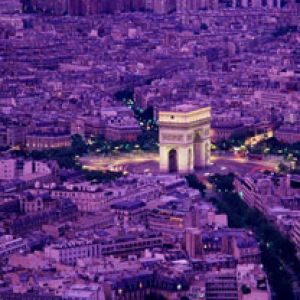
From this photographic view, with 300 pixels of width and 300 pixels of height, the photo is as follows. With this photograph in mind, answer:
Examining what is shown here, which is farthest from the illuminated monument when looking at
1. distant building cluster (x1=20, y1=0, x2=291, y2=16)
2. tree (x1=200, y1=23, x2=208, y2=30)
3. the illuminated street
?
distant building cluster (x1=20, y1=0, x2=291, y2=16)

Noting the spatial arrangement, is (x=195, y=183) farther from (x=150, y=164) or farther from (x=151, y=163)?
(x=151, y=163)

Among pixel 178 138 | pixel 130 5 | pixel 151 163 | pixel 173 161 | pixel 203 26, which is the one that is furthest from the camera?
pixel 130 5

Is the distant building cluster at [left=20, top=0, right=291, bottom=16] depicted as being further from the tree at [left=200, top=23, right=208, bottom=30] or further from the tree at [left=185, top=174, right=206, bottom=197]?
the tree at [left=185, top=174, right=206, bottom=197]

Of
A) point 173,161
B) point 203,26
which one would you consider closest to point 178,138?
point 173,161

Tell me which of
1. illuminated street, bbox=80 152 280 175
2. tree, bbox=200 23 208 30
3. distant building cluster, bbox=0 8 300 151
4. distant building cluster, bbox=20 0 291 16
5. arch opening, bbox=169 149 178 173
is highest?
arch opening, bbox=169 149 178 173

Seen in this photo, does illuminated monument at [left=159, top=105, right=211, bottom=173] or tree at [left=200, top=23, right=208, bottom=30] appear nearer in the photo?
illuminated monument at [left=159, top=105, right=211, bottom=173]

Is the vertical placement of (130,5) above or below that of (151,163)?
below

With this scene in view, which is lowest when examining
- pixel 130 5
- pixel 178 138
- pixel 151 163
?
pixel 130 5

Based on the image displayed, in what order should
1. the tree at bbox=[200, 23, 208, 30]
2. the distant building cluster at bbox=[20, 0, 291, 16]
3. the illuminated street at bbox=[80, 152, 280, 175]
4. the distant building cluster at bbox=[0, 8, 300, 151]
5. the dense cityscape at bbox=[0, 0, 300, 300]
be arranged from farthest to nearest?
1. the distant building cluster at bbox=[20, 0, 291, 16]
2. the tree at bbox=[200, 23, 208, 30]
3. the distant building cluster at bbox=[0, 8, 300, 151]
4. the illuminated street at bbox=[80, 152, 280, 175]
5. the dense cityscape at bbox=[0, 0, 300, 300]

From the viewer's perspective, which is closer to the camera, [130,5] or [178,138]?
[178,138]

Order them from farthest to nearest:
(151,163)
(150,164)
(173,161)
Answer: (151,163) → (150,164) → (173,161)
